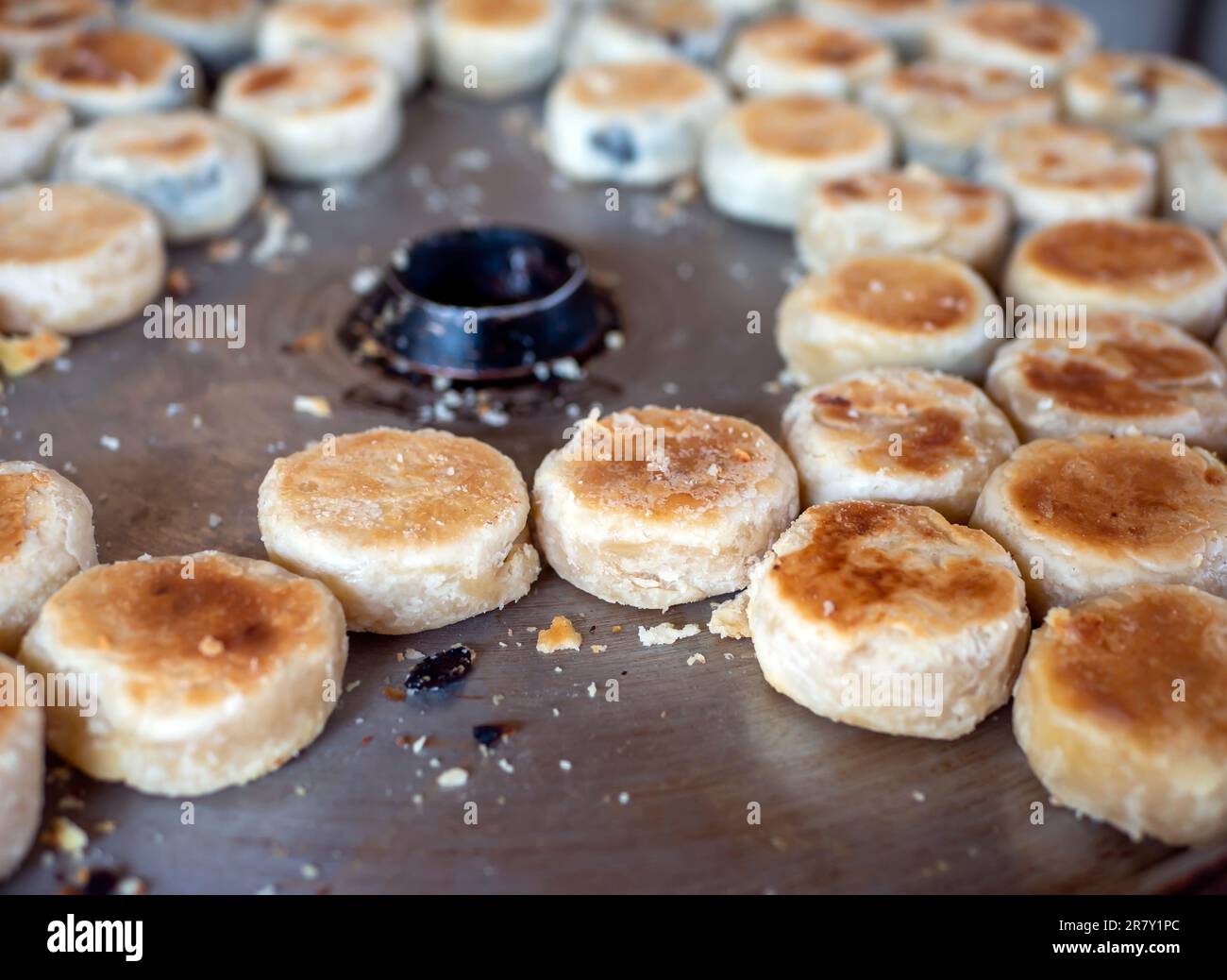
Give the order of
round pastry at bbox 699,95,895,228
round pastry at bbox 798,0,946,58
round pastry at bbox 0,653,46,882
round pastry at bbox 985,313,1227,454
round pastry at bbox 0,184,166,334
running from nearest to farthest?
round pastry at bbox 0,653,46,882 → round pastry at bbox 985,313,1227,454 → round pastry at bbox 0,184,166,334 → round pastry at bbox 699,95,895,228 → round pastry at bbox 798,0,946,58

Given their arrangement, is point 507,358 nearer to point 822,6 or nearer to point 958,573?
point 958,573

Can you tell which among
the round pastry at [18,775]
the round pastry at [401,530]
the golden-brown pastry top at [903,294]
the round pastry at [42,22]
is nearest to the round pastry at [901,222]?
the golden-brown pastry top at [903,294]

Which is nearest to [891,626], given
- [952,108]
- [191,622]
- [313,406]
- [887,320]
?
[887,320]

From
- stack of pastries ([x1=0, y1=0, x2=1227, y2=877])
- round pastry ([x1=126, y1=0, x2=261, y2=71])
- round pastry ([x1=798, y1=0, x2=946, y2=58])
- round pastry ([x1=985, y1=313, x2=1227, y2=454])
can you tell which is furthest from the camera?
round pastry ([x1=798, y1=0, x2=946, y2=58])

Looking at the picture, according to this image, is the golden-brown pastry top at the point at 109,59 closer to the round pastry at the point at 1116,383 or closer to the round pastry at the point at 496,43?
the round pastry at the point at 496,43

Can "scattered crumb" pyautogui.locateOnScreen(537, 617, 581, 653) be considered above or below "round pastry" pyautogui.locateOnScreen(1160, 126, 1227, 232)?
below

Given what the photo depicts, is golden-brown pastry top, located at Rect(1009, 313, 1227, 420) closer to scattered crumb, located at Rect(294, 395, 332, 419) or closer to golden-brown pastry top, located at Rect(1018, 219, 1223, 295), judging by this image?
golden-brown pastry top, located at Rect(1018, 219, 1223, 295)

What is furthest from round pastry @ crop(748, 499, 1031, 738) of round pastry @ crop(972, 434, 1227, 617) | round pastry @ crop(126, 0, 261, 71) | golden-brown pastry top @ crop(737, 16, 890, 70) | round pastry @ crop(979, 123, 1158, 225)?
round pastry @ crop(126, 0, 261, 71)

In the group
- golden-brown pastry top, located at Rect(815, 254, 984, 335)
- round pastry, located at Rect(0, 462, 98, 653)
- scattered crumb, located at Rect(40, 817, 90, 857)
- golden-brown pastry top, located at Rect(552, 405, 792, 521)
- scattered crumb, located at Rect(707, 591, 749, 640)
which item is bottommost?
scattered crumb, located at Rect(40, 817, 90, 857)
